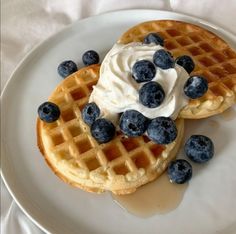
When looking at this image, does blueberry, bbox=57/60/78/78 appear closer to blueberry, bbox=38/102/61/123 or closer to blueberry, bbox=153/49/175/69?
blueberry, bbox=38/102/61/123

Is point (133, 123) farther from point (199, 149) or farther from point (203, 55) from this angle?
point (203, 55)

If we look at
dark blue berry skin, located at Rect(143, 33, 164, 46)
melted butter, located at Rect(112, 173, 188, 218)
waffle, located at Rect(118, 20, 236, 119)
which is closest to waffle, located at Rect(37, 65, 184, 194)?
melted butter, located at Rect(112, 173, 188, 218)

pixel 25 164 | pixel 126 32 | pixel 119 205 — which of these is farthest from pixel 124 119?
pixel 126 32

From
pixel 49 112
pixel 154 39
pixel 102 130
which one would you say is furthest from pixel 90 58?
pixel 102 130

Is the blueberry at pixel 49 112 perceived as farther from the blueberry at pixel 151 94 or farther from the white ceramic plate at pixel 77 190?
the blueberry at pixel 151 94

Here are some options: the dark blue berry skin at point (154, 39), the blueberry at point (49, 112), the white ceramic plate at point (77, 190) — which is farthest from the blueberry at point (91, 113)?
the dark blue berry skin at point (154, 39)
